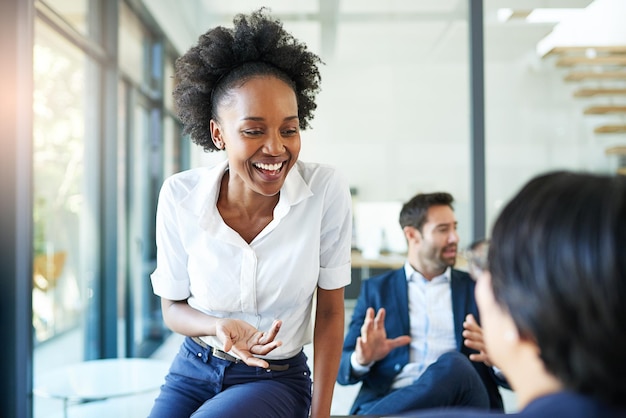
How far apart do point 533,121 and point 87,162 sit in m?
2.71

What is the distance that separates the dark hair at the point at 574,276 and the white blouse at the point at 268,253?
37.4 inches

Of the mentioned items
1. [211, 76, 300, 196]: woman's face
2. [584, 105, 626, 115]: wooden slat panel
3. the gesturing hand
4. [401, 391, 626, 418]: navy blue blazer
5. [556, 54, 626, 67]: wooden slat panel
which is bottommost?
the gesturing hand

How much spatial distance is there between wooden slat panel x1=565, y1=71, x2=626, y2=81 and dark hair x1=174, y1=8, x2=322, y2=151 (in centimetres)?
227

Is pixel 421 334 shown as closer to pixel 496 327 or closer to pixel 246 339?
pixel 246 339

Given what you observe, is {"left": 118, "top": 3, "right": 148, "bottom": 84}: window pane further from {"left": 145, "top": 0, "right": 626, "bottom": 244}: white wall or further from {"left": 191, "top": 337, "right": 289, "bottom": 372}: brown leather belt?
{"left": 191, "top": 337, "right": 289, "bottom": 372}: brown leather belt

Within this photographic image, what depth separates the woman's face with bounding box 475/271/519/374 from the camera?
809 millimetres

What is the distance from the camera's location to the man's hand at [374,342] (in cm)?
230

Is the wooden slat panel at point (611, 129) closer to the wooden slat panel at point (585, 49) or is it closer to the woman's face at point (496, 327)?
the wooden slat panel at point (585, 49)

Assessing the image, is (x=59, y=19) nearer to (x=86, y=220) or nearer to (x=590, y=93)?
(x=86, y=220)

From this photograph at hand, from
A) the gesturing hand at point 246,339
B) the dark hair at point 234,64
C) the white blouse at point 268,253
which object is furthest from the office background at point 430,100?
the gesturing hand at point 246,339

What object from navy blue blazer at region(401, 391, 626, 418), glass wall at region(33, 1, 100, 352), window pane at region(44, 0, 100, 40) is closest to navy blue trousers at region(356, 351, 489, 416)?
navy blue blazer at region(401, 391, 626, 418)

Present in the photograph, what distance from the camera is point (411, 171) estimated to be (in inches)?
145

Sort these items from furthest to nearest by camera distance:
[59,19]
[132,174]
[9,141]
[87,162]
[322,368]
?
[132,174] < [87,162] < [59,19] < [9,141] < [322,368]

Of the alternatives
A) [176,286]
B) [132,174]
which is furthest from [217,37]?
[132,174]
